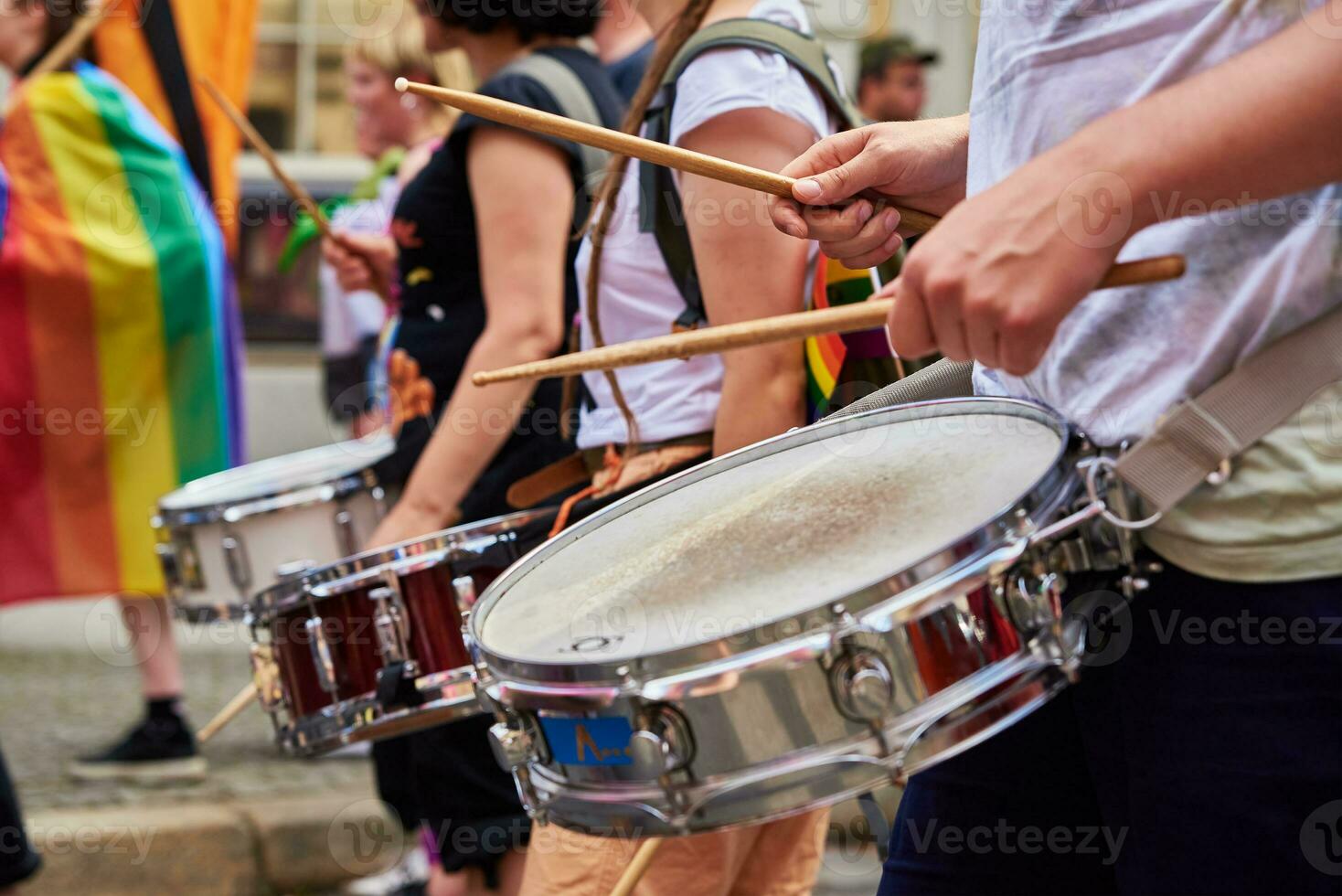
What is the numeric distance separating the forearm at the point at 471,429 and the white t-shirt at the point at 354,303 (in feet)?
6.52

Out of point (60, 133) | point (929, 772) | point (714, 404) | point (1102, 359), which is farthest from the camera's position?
point (60, 133)

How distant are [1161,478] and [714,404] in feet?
3.21

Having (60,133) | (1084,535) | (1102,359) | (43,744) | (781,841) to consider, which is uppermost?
(60,133)

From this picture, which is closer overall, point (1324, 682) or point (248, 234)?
point (1324, 682)

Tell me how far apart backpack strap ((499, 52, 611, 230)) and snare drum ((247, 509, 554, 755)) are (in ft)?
1.82

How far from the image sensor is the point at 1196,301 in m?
1.15

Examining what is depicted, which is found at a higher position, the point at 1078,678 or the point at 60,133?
the point at 60,133

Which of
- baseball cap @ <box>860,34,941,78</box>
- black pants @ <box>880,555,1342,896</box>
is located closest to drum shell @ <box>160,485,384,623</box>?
black pants @ <box>880,555,1342,896</box>

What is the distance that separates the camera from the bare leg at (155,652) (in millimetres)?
4262

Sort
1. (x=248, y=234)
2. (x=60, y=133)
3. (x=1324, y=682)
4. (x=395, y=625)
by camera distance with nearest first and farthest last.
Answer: (x=1324, y=682)
(x=395, y=625)
(x=60, y=133)
(x=248, y=234)

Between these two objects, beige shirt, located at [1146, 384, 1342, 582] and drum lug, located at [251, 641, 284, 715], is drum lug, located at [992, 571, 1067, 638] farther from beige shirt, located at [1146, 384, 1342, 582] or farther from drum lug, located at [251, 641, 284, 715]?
drum lug, located at [251, 641, 284, 715]

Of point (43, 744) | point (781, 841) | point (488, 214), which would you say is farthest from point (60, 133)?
point (781, 841)

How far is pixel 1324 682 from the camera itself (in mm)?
1095

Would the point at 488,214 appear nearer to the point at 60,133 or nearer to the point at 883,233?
the point at 883,233
